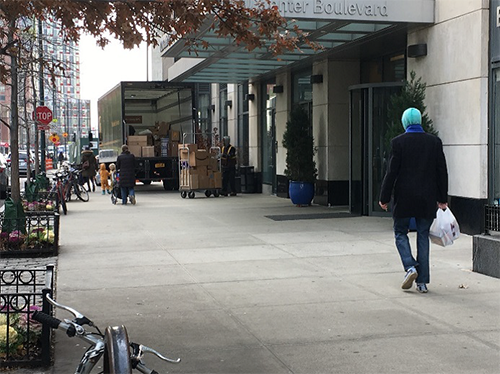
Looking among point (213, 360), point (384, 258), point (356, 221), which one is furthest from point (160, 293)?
point (356, 221)

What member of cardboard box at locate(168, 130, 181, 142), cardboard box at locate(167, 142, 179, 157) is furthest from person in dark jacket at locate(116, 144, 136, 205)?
cardboard box at locate(168, 130, 181, 142)

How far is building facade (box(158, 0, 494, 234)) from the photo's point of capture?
40.5 ft

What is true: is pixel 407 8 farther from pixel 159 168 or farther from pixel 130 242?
pixel 159 168

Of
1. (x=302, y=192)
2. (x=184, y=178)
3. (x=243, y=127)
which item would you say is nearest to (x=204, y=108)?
(x=243, y=127)

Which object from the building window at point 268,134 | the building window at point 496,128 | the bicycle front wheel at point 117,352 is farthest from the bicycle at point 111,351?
the building window at point 268,134

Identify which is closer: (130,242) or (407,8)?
(130,242)

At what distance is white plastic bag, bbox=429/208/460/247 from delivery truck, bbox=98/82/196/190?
18.9m

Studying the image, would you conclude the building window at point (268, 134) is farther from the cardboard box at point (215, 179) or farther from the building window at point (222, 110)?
the building window at point (222, 110)

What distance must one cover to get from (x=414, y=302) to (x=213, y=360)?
268cm

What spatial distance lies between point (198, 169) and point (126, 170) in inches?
101

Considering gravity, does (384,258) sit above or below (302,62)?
below

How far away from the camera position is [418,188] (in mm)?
7809

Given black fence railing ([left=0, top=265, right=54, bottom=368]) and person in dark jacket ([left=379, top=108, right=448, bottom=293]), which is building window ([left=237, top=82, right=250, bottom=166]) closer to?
person in dark jacket ([left=379, top=108, right=448, bottom=293])

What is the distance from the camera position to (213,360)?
552cm
